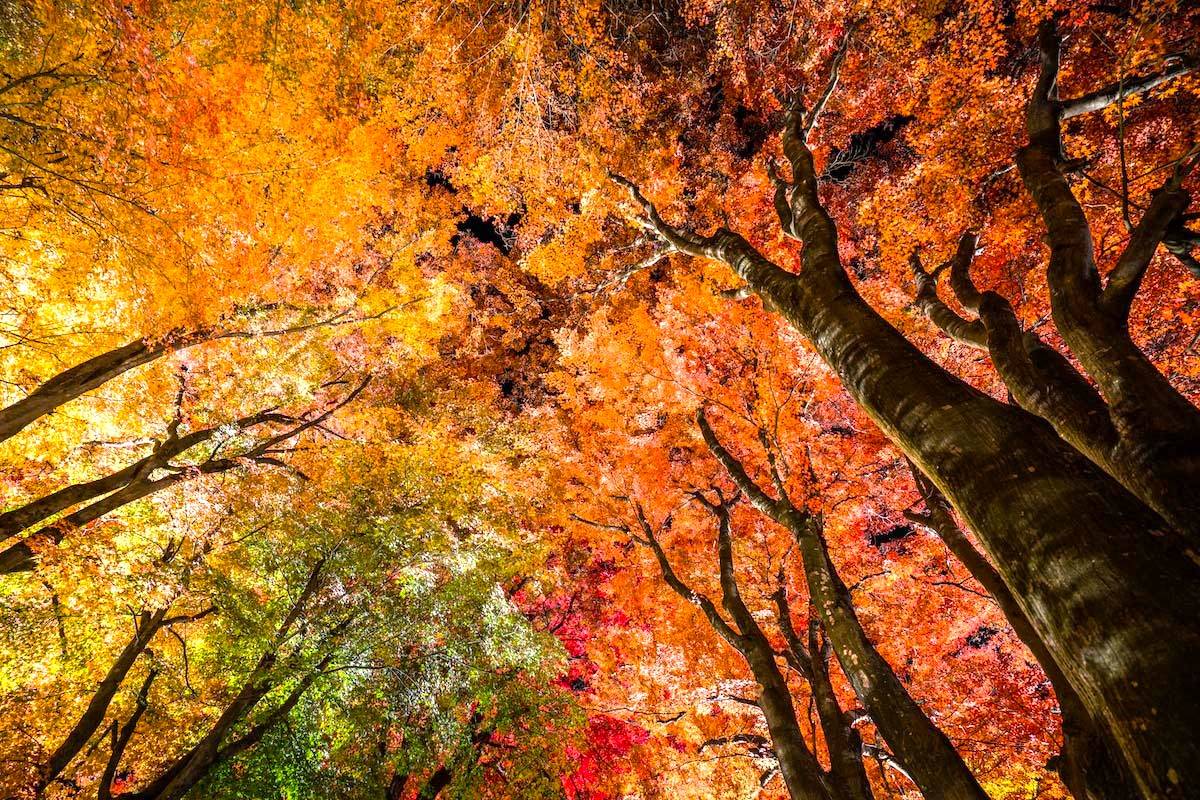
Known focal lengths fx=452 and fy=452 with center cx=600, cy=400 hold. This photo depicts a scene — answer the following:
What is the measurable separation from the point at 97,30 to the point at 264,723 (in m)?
8.98

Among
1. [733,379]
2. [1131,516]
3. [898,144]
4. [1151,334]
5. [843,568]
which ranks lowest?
[1131,516]

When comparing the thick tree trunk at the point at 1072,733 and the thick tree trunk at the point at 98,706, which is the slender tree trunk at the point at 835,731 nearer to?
the thick tree trunk at the point at 1072,733

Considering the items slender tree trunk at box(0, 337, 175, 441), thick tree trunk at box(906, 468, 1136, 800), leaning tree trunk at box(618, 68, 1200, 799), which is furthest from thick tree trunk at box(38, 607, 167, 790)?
thick tree trunk at box(906, 468, 1136, 800)

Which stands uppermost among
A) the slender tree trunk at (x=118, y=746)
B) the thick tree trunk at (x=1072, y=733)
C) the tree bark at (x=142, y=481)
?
the tree bark at (x=142, y=481)

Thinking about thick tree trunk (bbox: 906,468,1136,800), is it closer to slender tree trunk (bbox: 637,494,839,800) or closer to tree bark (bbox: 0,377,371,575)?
slender tree trunk (bbox: 637,494,839,800)

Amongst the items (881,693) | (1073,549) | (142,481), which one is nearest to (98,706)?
(142,481)

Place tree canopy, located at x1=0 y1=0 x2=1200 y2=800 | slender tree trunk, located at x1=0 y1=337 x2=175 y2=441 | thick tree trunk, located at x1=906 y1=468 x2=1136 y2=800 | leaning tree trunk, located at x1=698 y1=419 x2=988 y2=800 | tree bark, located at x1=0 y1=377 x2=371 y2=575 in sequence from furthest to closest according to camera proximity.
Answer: slender tree trunk, located at x1=0 y1=337 x2=175 y2=441 < tree bark, located at x1=0 y1=377 x2=371 y2=575 < leaning tree trunk, located at x1=698 y1=419 x2=988 y2=800 < tree canopy, located at x1=0 y1=0 x2=1200 y2=800 < thick tree trunk, located at x1=906 y1=468 x2=1136 y2=800

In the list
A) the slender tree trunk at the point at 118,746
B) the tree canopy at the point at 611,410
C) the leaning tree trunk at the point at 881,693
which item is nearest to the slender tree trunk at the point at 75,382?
the tree canopy at the point at 611,410

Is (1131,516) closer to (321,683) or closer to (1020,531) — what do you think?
(1020,531)

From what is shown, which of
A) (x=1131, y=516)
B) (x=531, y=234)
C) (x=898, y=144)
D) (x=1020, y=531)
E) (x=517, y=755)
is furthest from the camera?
(x=531, y=234)

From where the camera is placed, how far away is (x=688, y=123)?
12.8 meters

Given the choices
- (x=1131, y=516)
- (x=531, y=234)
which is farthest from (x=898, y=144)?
(x=1131, y=516)

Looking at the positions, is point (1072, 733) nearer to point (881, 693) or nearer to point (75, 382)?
point (881, 693)

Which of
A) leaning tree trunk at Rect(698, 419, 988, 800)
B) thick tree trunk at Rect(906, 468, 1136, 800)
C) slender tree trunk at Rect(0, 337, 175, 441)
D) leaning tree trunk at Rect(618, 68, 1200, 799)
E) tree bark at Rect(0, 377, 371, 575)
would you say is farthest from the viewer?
slender tree trunk at Rect(0, 337, 175, 441)
